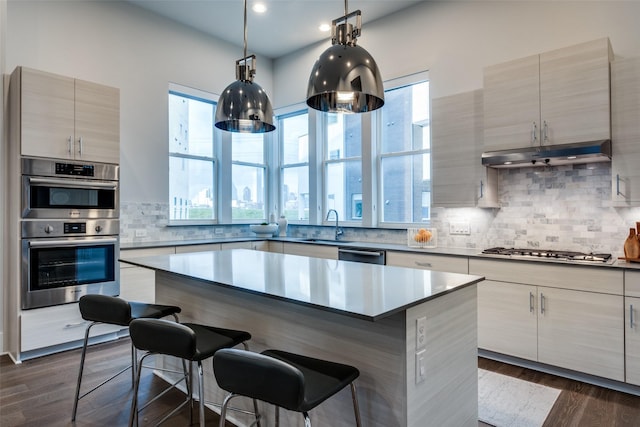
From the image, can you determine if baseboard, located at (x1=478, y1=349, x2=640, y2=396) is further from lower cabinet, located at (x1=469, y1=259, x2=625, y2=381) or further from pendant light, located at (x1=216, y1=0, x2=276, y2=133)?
pendant light, located at (x1=216, y1=0, x2=276, y2=133)

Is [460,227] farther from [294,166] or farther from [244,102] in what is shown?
[294,166]

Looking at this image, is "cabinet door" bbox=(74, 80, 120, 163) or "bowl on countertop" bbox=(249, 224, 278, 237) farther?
"bowl on countertop" bbox=(249, 224, 278, 237)

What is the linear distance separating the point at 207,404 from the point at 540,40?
13.3 feet

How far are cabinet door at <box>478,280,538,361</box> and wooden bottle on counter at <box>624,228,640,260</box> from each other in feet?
2.25

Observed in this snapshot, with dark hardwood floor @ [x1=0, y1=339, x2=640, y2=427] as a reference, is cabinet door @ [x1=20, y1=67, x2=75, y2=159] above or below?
above

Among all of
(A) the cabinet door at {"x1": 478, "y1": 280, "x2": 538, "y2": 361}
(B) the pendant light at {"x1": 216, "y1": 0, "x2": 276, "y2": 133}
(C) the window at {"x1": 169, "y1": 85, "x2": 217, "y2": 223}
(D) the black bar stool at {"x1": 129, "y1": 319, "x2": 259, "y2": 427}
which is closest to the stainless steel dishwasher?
(A) the cabinet door at {"x1": 478, "y1": 280, "x2": 538, "y2": 361}

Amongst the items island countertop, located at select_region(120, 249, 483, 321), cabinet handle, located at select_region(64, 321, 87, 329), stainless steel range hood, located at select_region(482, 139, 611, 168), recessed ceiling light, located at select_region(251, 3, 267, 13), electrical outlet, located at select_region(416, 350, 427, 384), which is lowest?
cabinet handle, located at select_region(64, 321, 87, 329)

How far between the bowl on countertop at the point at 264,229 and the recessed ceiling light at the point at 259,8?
8.75ft

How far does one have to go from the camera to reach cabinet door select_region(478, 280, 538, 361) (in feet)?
9.78

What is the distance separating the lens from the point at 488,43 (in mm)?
3787

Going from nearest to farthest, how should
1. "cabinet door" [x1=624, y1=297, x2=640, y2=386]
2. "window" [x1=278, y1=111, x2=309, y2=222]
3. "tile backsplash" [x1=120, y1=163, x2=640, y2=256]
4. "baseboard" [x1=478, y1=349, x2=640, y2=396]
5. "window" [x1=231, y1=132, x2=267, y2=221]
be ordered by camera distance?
1. "cabinet door" [x1=624, y1=297, x2=640, y2=386]
2. "baseboard" [x1=478, y1=349, x2=640, y2=396]
3. "tile backsplash" [x1=120, y1=163, x2=640, y2=256]
4. "window" [x1=231, y1=132, x2=267, y2=221]
5. "window" [x1=278, y1=111, x2=309, y2=222]

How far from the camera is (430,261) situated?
354 cm

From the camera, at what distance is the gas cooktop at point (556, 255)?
2824 millimetres

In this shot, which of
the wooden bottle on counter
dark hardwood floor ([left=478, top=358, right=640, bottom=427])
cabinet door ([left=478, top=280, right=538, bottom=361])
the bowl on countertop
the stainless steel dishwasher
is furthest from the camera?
the bowl on countertop
